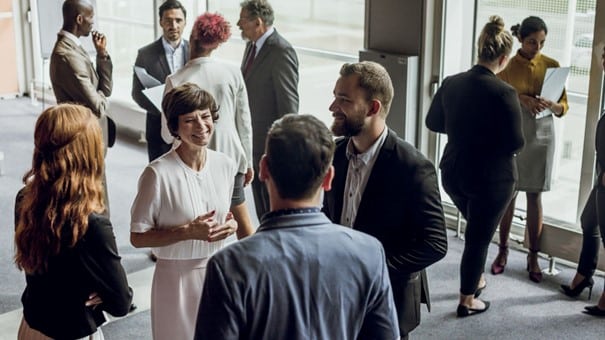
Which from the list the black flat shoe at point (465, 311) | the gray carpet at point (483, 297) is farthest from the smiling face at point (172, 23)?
the black flat shoe at point (465, 311)

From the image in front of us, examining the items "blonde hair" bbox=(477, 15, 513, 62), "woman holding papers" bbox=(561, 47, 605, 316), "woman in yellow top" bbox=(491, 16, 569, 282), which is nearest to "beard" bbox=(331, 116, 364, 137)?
"blonde hair" bbox=(477, 15, 513, 62)

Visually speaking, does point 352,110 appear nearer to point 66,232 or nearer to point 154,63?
point 66,232

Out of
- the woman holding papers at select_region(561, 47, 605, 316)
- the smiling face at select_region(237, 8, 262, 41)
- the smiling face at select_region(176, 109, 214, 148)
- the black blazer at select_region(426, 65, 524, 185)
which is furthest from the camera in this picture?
the smiling face at select_region(237, 8, 262, 41)

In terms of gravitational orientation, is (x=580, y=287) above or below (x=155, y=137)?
below

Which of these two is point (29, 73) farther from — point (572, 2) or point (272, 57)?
point (572, 2)

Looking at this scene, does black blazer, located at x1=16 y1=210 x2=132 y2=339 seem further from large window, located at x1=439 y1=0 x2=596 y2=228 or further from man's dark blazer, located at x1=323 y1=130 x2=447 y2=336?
large window, located at x1=439 y1=0 x2=596 y2=228

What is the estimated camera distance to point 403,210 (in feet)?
8.46

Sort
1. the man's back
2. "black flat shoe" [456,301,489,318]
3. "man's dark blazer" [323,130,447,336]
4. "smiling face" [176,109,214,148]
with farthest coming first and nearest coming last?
"black flat shoe" [456,301,489,318], "smiling face" [176,109,214,148], "man's dark blazer" [323,130,447,336], the man's back

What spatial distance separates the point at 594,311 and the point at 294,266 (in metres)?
3.03

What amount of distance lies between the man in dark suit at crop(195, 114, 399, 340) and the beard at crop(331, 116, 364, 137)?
2.48ft

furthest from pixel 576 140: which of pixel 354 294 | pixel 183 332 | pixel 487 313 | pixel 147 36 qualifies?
pixel 147 36

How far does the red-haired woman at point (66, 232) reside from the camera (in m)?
2.34

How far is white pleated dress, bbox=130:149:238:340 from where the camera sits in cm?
286

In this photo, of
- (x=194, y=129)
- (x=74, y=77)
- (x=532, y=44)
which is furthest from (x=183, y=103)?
(x=532, y=44)
